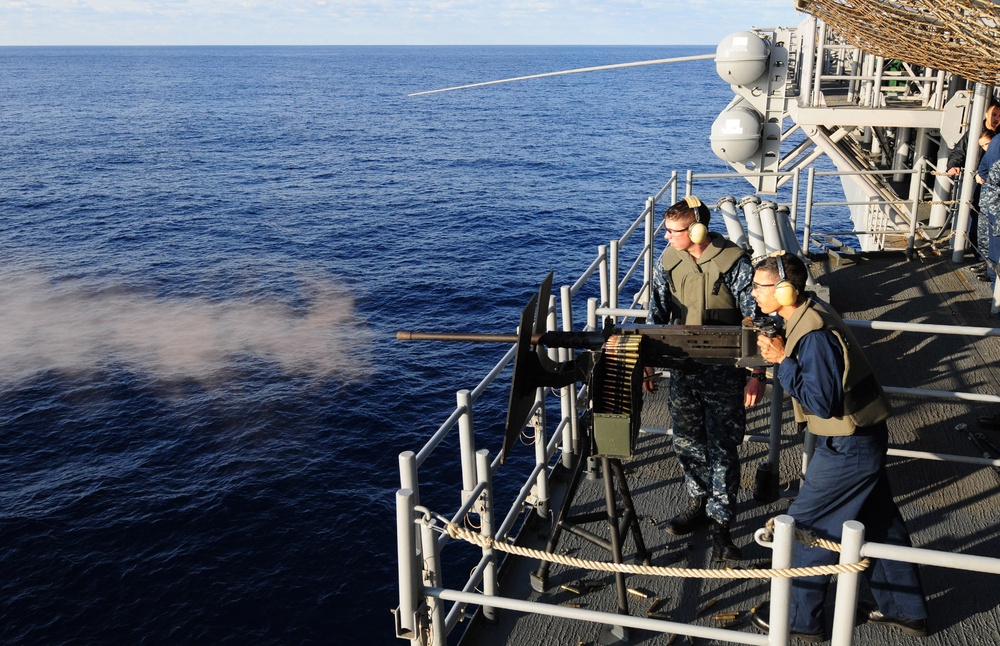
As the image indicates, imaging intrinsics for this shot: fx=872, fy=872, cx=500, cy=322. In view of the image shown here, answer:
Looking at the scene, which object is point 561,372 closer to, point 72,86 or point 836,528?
point 836,528

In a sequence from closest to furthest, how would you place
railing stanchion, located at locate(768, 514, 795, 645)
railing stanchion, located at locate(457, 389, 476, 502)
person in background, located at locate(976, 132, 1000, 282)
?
railing stanchion, located at locate(768, 514, 795, 645) < railing stanchion, located at locate(457, 389, 476, 502) < person in background, located at locate(976, 132, 1000, 282)

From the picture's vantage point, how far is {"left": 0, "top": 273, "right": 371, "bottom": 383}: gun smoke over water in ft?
99.8

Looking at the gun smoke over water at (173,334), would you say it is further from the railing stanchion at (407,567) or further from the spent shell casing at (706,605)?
the railing stanchion at (407,567)

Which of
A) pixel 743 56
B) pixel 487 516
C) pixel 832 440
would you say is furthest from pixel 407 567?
pixel 743 56

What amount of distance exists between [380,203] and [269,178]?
1449 cm

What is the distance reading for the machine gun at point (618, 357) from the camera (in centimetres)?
534

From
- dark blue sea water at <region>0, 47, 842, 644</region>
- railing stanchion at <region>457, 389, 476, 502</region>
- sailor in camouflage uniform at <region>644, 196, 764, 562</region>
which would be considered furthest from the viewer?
dark blue sea water at <region>0, 47, 842, 644</region>

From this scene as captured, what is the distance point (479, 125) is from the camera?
98125 mm

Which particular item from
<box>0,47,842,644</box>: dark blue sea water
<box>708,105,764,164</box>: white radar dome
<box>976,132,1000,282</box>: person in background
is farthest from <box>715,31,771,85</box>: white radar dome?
<box>0,47,842,644</box>: dark blue sea water

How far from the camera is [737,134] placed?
16.0 meters

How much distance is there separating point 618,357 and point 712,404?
1.39 meters

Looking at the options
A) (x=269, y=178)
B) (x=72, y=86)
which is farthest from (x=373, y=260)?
(x=72, y=86)

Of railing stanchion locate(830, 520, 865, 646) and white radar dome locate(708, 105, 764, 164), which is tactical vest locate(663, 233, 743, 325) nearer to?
railing stanchion locate(830, 520, 865, 646)

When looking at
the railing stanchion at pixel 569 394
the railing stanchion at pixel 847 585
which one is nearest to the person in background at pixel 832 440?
the railing stanchion at pixel 847 585
